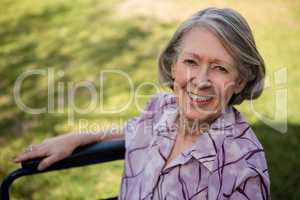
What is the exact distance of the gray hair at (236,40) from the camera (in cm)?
183

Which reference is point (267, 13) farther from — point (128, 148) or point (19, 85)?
point (128, 148)

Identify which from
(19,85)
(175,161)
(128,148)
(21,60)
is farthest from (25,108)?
(175,161)

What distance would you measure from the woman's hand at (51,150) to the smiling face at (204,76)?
584mm

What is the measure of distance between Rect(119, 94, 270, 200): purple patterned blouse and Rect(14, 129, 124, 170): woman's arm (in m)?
0.20

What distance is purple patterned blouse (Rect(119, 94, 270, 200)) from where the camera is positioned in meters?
1.74

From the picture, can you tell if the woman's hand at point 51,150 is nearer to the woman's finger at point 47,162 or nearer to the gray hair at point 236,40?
the woman's finger at point 47,162

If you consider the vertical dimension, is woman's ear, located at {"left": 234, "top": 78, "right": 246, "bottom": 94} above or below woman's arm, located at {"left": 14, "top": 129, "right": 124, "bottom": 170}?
above

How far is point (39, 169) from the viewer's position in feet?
6.58

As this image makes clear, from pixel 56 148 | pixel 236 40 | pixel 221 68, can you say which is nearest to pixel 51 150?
pixel 56 148

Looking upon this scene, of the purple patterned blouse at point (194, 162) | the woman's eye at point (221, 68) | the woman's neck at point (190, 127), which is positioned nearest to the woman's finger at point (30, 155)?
the purple patterned blouse at point (194, 162)

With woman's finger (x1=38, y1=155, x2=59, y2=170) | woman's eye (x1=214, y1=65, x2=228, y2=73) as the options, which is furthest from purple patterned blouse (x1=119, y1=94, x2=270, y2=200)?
woman's finger (x1=38, y1=155, x2=59, y2=170)

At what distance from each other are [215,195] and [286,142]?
8.40ft

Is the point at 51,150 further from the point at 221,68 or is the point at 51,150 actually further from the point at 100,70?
the point at 100,70

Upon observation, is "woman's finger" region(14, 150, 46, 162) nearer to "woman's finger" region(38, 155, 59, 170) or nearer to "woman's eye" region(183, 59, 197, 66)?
"woman's finger" region(38, 155, 59, 170)
